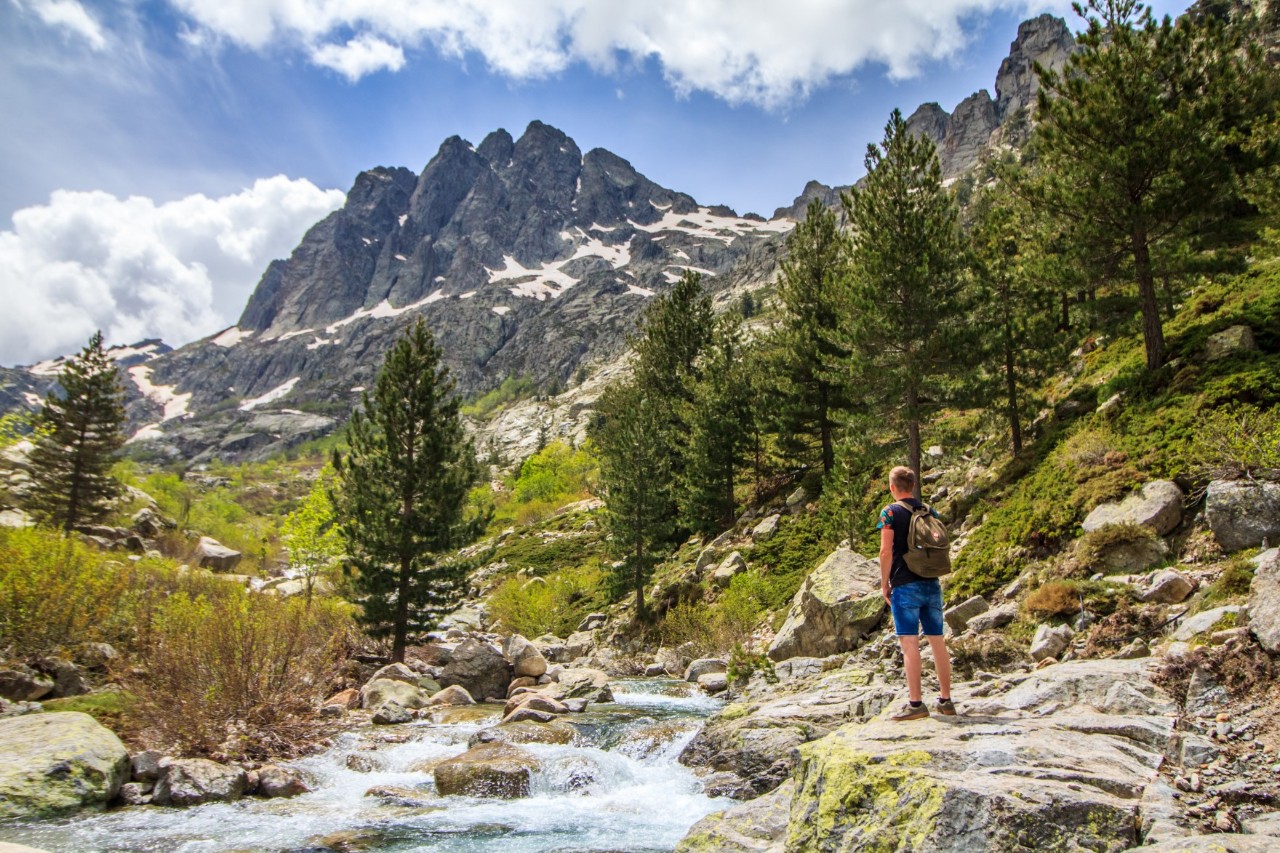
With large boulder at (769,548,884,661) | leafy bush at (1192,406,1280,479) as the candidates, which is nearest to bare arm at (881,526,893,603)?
leafy bush at (1192,406,1280,479)

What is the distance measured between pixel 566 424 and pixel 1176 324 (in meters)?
122

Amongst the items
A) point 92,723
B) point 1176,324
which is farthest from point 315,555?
point 1176,324

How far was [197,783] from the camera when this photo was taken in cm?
932

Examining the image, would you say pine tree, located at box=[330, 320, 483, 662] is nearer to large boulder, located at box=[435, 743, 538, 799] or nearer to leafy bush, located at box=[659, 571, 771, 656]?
leafy bush, located at box=[659, 571, 771, 656]

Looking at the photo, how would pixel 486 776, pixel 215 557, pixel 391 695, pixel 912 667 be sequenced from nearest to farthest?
pixel 912 667 → pixel 486 776 → pixel 391 695 → pixel 215 557

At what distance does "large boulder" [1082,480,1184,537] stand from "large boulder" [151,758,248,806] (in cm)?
1539

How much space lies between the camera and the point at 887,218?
22375 mm

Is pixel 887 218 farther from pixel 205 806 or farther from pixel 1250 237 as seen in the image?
pixel 205 806

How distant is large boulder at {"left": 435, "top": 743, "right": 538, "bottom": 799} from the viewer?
10055mm

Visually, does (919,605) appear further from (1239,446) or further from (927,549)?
(1239,446)

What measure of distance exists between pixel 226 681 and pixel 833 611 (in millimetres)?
12885

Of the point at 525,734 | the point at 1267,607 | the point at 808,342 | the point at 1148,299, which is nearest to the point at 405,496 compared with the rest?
the point at 525,734

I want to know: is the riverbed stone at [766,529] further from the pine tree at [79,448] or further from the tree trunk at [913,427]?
the pine tree at [79,448]

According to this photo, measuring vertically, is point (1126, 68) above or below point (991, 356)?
above
